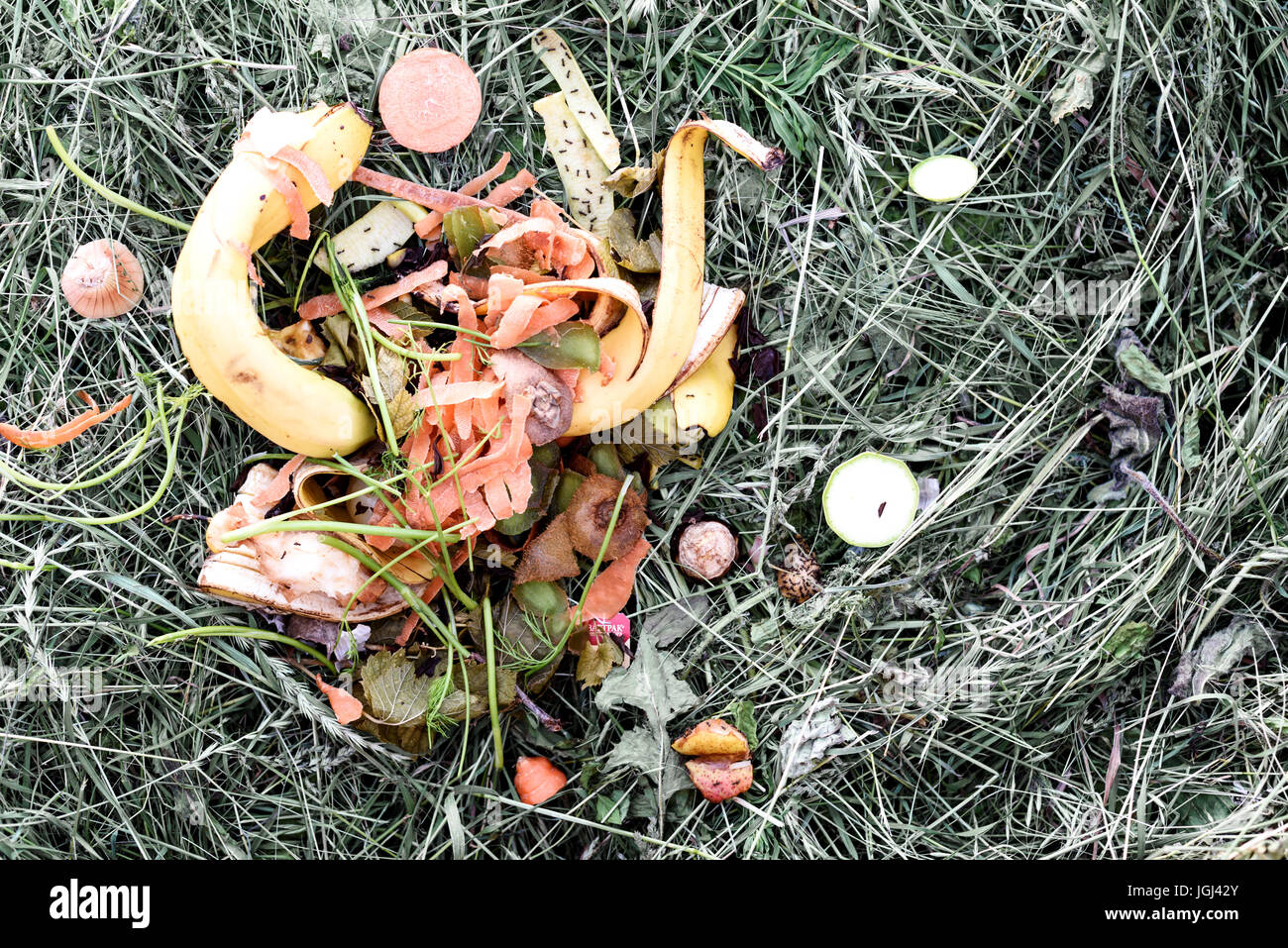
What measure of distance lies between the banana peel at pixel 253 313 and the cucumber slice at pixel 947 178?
1551mm

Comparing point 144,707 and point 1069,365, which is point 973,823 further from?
point 144,707

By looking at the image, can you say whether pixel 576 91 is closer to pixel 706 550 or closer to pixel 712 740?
pixel 706 550

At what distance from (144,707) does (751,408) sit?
1.80 meters

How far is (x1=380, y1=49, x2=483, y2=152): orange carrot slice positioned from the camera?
90.4 inches

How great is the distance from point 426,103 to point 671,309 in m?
0.85

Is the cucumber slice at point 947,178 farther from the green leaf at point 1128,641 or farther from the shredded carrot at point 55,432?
the shredded carrot at point 55,432

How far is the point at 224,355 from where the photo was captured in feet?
6.52

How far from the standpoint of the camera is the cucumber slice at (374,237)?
2307 millimetres

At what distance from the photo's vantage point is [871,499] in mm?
2361

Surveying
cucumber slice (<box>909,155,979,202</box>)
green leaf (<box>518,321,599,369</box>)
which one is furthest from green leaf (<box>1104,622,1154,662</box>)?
green leaf (<box>518,321,599,369</box>)

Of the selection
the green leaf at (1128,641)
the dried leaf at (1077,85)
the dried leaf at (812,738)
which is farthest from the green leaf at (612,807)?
the dried leaf at (1077,85)

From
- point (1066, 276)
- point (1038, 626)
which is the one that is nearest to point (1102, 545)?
point (1038, 626)

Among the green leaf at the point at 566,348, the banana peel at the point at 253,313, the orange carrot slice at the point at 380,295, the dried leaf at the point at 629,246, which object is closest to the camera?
the banana peel at the point at 253,313

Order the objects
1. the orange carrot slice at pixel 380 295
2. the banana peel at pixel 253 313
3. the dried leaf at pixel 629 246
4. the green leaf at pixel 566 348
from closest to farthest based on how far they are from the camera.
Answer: the banana peel at pixel 253 313, the green leaf at pixel 566 348, the orange carrot slice at pixel 380 295, the dried leaf at pixel 629 246
